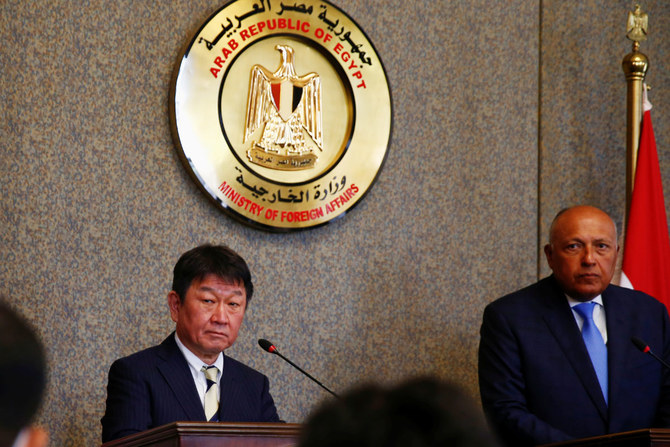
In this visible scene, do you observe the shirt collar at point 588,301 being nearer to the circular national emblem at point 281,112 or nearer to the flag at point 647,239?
the flag at point 647,239

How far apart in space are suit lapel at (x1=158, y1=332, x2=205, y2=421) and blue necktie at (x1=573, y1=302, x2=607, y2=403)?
151 centimetres

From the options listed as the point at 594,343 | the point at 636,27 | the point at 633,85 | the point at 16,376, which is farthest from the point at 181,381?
the point at 636,27

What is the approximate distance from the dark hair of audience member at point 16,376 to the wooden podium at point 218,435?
4.55 ft

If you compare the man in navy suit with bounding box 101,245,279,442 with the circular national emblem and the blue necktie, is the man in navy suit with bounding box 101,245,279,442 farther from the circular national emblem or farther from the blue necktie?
the blue necktie

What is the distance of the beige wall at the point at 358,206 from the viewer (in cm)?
336

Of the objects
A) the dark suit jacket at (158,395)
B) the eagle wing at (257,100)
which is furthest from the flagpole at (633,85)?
the dark suit jacket at (158,395)

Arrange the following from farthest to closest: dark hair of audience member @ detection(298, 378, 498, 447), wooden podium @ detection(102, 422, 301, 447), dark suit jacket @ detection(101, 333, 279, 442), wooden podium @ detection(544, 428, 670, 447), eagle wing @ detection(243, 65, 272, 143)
Result: eagle wing @ detection(243, 65, 272, 143) < dark suit jacket @ detection(101, 333, 279, 442) < wooden podium @ detection(544, 428, 670, 447) < wooden podium @ detection(102, 422, 301, 447) < dark hair of audience member @ detection(298, 378, 498, 447)

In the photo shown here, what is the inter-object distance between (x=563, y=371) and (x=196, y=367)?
1384mm

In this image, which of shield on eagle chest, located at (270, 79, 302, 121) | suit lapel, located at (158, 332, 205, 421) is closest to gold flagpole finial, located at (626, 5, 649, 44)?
shield on eagle chest, located at (270, 79, 302, 121)

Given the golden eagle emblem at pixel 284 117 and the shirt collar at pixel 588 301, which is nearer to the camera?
the shirt collar at pixel 588 301

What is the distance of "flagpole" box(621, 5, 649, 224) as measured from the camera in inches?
165

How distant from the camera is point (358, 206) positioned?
13.0 feet

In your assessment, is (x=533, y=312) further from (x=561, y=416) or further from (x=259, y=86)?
(x=259, y=86)

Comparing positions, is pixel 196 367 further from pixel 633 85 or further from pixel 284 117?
pixel 633 85
